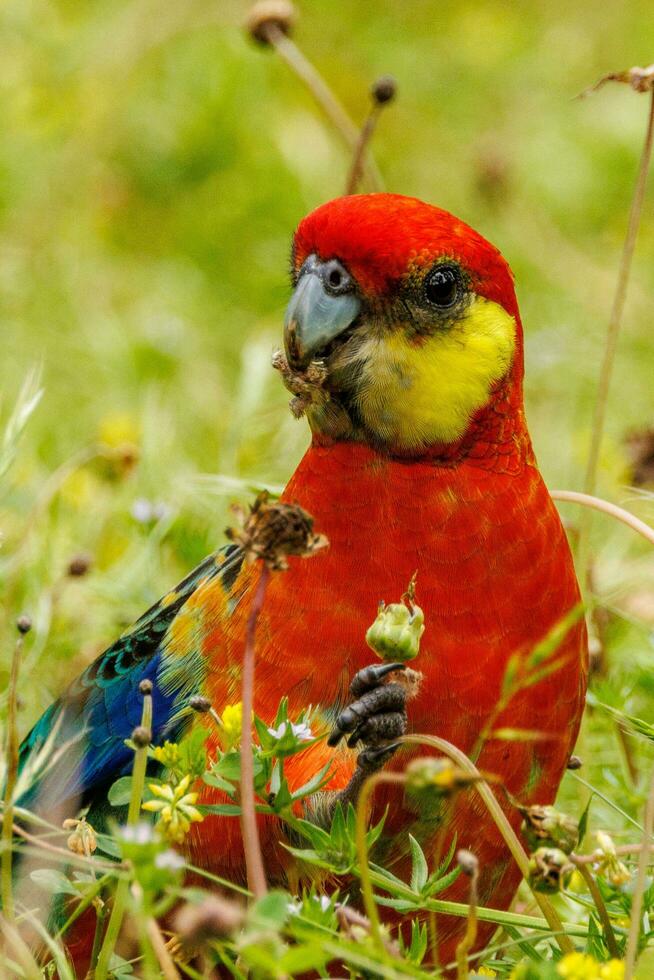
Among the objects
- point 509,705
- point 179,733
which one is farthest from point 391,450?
point 179,733

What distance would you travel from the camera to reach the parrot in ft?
5.49

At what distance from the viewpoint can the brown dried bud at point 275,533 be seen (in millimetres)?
1197

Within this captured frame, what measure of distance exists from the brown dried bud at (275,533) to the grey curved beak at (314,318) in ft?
1.97

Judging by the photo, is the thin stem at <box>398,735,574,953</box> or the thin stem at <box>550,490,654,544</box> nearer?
the thin stem at <box>398,735,574,953</box>

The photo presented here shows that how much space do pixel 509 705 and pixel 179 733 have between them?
1.54 ft

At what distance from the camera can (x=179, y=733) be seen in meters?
1.86

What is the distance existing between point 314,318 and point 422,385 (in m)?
0.17

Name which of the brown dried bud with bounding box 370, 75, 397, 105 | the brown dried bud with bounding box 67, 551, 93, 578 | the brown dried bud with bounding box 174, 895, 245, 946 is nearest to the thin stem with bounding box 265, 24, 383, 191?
the brown dried bud with bounding box 370, 75, 397, 105

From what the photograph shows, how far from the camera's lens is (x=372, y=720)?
4.86 feet

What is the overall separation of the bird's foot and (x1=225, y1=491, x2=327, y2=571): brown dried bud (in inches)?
10.4

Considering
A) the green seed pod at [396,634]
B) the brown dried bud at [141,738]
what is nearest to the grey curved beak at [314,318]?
the green seed pod at [396,634]

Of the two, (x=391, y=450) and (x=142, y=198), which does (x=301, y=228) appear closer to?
(x=391, y=450)

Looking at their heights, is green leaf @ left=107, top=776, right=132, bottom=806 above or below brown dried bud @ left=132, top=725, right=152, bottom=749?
below

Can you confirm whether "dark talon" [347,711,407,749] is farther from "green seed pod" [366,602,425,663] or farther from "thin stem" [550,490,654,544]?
"thin stem" [550,490,654,544]
